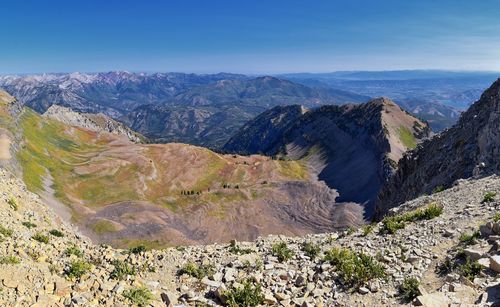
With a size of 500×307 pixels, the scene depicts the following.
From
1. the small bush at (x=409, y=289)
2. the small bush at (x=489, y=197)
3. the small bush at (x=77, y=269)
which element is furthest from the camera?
the small bush at (x=489, y=197)

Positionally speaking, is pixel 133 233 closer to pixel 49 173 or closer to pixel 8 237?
pixel 49 173

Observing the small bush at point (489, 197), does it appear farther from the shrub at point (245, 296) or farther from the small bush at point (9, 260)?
the small bush at point (9, 260)

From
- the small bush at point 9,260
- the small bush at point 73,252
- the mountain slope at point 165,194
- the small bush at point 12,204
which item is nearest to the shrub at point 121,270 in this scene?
the small bush at point 73,252

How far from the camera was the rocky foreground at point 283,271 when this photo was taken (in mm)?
14289

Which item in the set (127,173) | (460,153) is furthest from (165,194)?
(460,153)

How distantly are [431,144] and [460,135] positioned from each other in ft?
32.4

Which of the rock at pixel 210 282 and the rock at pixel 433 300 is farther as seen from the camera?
the rock at pixel 210 282

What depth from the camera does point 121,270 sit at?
1677 cm

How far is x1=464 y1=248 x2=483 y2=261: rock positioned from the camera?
52.4 feet

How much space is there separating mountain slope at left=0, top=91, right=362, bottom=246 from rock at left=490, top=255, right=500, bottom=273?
10344cm

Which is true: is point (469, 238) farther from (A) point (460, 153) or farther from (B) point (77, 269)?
(A) point (460, 153)

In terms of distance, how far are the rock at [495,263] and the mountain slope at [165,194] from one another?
103 meters

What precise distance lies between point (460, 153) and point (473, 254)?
1117 inches

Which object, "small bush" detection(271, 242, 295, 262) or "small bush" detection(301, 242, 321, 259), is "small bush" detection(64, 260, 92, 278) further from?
"small bush" detection(301, 242, 321, 259)
